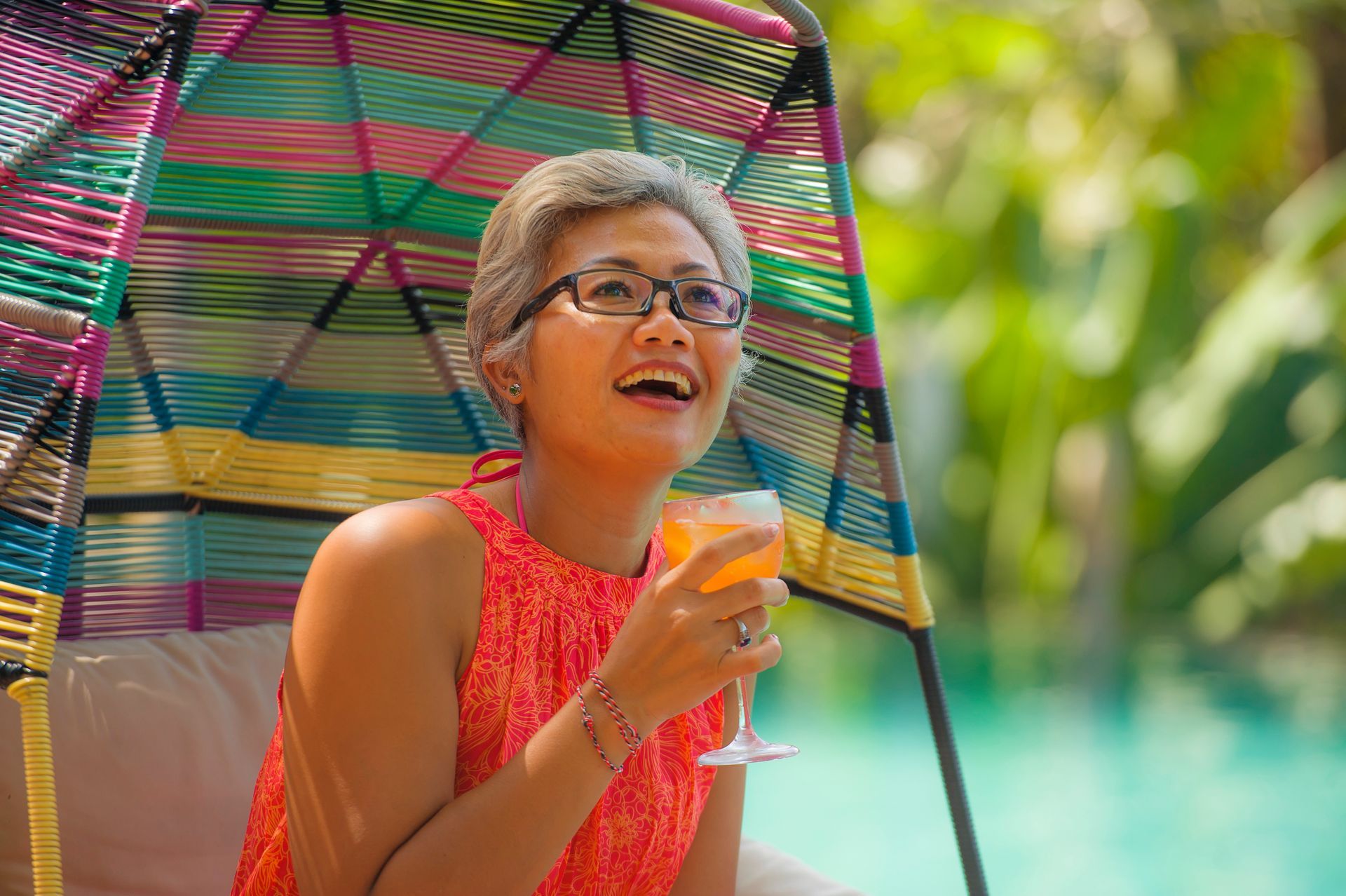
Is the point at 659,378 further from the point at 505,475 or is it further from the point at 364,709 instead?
Answer: the point at 364,709

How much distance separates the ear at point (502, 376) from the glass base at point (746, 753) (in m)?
0.61

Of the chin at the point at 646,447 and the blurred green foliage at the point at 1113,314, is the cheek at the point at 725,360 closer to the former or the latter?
the chin at the point at 646,447

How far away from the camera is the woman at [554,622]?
5.33 ft

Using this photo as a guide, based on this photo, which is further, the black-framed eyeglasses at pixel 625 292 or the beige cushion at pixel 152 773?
the beige cushion at pixel 152 773

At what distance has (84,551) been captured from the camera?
2883mm

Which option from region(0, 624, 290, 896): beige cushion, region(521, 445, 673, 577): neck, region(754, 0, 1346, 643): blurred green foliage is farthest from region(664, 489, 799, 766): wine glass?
region(754, 0, 1346, 643): blurred green foliage

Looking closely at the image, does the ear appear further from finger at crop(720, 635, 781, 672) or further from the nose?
finger at crop(720, 635, 781, 672)

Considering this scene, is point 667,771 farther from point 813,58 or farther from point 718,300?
point 813,58

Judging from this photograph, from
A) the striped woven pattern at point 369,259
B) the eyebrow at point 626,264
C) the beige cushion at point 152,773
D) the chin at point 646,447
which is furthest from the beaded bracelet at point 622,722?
the striped woven pattern at point 369,259

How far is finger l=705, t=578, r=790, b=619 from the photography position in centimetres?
167

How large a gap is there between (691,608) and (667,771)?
1.71 feet

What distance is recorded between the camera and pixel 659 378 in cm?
189

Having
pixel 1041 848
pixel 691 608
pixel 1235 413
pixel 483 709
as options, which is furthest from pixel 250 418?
pixel 1235 413

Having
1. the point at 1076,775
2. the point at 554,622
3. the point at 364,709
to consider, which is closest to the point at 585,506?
the point at 554,622
